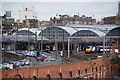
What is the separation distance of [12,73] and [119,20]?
21753 millimetres

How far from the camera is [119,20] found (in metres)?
25.8

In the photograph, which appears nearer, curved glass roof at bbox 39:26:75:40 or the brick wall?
the brick wall

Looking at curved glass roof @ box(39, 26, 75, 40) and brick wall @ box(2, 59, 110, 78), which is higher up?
curved glass roof @ box(39, 26, 75, 40)

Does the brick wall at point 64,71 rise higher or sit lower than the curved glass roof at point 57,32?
lower

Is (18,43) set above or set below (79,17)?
below

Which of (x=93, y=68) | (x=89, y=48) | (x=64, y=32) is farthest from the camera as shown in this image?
(x=64, y=32)

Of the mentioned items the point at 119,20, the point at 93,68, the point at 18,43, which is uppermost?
the point at 119,20

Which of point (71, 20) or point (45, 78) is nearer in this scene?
point (45, 78)

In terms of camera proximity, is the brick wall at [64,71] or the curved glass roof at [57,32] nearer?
the brick wall at [64,71]

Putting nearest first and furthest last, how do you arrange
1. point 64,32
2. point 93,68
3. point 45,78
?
point 45,78, point 93,68, point 64,32

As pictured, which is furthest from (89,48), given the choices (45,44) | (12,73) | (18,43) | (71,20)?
(71,20)

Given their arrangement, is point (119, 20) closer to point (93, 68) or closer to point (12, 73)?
point (93, 68)

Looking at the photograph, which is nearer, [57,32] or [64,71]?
[64,71]

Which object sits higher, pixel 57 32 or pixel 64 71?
pixel 57 32
